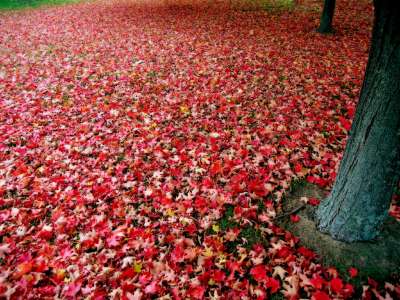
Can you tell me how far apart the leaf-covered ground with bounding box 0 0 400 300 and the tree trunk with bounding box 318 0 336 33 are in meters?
0.53

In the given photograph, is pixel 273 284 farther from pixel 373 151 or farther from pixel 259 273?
pixel 373 151

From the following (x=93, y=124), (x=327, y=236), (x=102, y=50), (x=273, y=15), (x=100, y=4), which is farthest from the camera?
(x=100, y=4)

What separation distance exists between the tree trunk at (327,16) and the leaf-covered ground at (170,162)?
0.53 metres

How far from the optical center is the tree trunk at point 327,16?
9438mm

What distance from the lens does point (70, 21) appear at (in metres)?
14.3

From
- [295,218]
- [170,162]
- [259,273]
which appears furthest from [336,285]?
[170,162]

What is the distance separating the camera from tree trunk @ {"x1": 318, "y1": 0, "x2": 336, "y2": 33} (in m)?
9.44

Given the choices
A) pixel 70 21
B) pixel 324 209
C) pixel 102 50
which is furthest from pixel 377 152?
pixel 70 21

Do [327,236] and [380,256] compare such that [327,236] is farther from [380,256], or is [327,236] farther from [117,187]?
[117,187]

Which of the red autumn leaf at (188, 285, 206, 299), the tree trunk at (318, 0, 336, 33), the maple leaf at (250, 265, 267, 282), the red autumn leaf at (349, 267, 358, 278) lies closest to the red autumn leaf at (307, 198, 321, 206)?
the red autumn leaf at (349, 267, 358, 278)

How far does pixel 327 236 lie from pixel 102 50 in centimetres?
965

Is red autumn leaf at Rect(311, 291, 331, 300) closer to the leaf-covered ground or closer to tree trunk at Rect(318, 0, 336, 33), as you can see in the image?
the leaf-covered ground

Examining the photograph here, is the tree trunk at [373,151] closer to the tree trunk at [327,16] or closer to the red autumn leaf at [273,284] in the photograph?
the red autumn leaf at [273,284]

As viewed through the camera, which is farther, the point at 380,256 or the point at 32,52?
the point at 32,52
